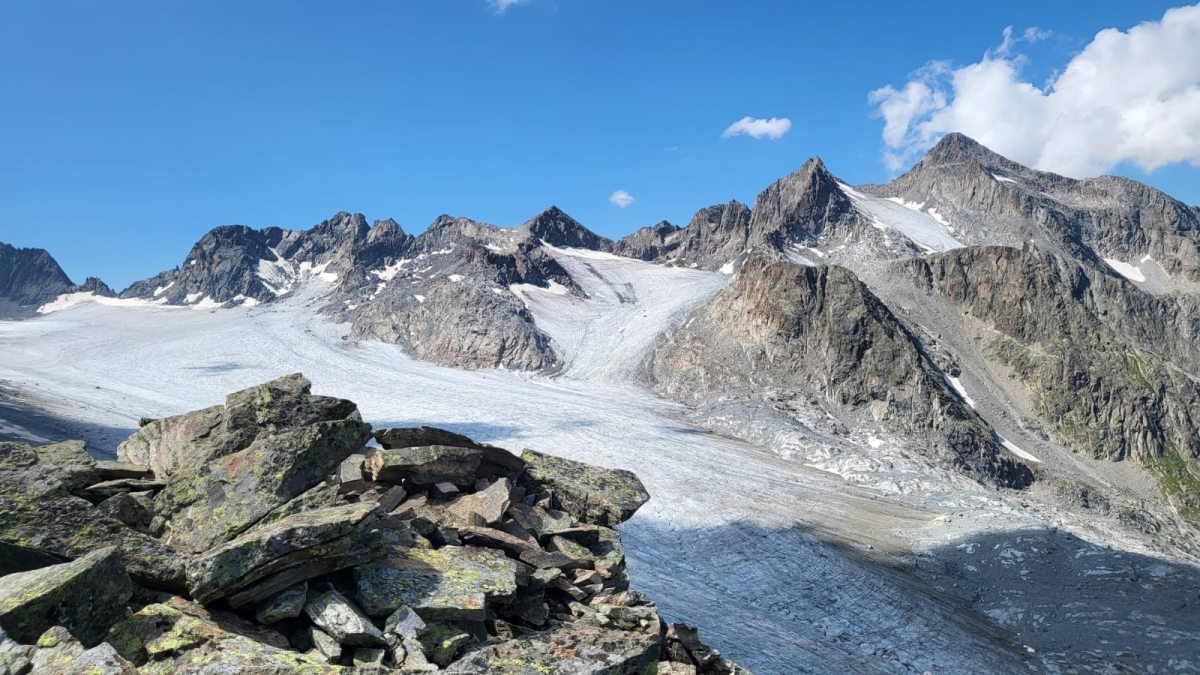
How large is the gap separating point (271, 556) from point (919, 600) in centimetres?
2725

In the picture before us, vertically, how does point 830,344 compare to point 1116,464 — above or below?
above

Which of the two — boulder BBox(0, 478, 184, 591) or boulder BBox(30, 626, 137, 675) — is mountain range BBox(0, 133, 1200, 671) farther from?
boulder BBox(30, 626, 137, 675)

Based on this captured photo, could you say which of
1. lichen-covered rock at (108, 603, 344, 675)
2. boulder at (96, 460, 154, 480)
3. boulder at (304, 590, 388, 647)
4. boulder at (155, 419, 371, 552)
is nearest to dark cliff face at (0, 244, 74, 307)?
boulder at (96, 460, 154, 480)

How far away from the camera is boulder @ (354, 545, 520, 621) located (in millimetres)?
7281

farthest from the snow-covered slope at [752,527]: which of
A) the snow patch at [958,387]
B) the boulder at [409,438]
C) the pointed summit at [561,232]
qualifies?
the pointed summit at [561,232]

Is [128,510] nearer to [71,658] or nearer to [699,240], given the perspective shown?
[71,658]

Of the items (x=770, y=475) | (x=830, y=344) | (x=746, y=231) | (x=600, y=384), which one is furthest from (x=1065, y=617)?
(x=746, y=231)

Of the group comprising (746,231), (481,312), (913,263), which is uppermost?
(746,231)

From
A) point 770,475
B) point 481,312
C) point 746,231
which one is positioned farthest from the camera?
point 746,231

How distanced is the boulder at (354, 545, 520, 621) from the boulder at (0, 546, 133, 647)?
230 cm

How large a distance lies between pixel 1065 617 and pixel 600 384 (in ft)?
173

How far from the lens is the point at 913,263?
95688 mm

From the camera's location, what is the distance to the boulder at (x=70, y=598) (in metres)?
5.93

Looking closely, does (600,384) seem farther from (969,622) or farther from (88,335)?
(88,335)
